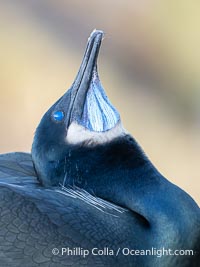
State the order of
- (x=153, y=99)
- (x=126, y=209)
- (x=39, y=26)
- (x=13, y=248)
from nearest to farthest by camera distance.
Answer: (x=13, y=248), (x=126, y=209), (x=153, y=99), (x=39, y=26)

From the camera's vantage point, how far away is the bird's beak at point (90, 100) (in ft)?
9.56

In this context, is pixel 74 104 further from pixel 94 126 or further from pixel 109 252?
pixel 109 252

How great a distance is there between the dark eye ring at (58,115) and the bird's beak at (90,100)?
1cm

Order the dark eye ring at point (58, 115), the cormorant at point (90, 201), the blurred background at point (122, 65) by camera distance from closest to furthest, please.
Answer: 1. the cormorant at point (90, 201)
2. the dark eye ring at point (58, 115)
3. the blurred background at point (122, 65)

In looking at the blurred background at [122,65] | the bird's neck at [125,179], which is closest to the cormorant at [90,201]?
the bird's neck at [125,179]

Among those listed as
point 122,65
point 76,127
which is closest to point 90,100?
point 76,127

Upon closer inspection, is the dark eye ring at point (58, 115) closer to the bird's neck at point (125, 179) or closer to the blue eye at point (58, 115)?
the blue eye at point (58, 115)

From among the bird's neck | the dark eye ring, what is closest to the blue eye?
the dark eye ring

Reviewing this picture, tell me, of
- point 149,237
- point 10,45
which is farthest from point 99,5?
point 149,237

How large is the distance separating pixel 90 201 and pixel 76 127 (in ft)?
0.86

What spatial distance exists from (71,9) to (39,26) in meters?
0.24

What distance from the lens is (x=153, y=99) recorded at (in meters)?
5.39

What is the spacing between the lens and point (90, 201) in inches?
108

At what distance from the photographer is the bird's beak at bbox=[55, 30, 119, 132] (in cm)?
291
